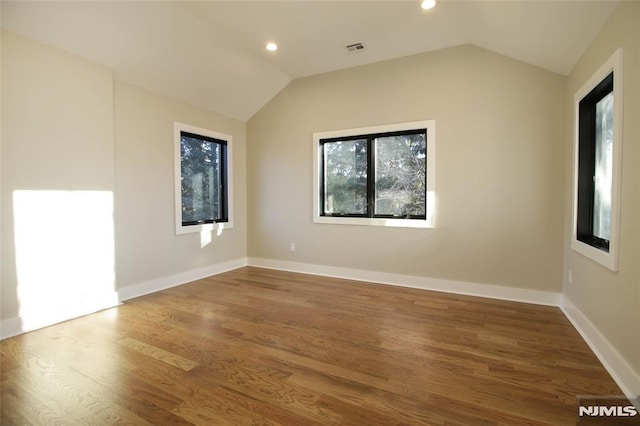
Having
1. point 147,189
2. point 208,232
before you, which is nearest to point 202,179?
point 208,232

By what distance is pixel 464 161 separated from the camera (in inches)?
144

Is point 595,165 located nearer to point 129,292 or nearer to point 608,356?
point 608,356

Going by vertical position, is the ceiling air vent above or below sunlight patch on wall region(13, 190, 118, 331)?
above

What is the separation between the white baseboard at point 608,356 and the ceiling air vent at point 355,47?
353 cm

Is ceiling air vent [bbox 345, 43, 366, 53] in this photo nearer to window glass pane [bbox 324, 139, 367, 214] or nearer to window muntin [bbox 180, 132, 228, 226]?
window glass pane [bbox 324, 139, 367, 214]

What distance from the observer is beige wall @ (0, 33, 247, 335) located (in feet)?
8.43

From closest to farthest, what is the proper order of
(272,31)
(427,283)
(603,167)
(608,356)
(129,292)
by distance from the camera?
(608,356), (603,167), (272,31), (129,292), (427,283)

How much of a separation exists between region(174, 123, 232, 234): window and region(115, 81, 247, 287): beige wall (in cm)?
11

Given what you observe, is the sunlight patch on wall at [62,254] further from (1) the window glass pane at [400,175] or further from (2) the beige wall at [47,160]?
(1) the window glass pane at [400,175]

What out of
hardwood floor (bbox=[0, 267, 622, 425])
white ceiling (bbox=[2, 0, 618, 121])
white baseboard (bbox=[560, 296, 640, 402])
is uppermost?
white ceiling (bbox=[2, 0, 618, 121])

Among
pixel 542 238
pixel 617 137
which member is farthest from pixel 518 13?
pixel 542 238

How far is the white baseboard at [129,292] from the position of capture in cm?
255

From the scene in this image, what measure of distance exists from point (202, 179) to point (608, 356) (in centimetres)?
474

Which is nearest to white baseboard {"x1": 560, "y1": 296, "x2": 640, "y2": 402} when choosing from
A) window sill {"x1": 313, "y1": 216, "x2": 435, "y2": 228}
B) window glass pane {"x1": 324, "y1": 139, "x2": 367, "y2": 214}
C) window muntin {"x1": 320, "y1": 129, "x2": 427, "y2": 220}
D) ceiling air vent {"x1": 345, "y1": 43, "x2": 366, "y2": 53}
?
window sill {"x1": 313, "y1": 216, "x2": 435, "y2": 228}
